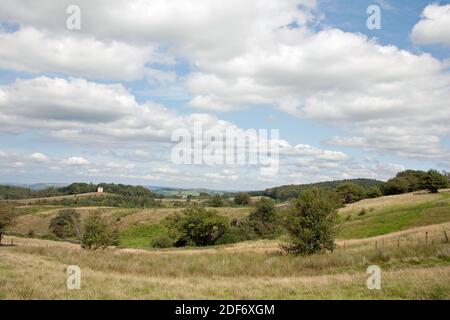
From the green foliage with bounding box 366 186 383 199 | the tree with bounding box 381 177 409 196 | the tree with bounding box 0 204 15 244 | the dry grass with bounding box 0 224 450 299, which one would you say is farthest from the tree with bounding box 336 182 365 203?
the dry grass with bounding box 0 224 450 299

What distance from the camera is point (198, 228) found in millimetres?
72688

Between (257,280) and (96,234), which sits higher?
(257,280)

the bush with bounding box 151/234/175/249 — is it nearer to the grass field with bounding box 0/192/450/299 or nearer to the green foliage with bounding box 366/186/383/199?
the grass field with bounding box 0/192/450/299

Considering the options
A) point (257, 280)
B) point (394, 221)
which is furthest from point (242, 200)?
point (257, 280)

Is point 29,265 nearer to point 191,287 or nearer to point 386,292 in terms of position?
point 191,287

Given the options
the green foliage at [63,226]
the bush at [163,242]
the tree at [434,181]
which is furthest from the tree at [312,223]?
the green foliage at [63,226]

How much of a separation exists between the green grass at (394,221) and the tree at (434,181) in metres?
24.5

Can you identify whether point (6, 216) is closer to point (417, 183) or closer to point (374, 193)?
point (417, 183)

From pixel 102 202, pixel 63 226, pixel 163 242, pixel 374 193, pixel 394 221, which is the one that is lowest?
pixel 163 242

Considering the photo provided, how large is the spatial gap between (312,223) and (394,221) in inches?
1213

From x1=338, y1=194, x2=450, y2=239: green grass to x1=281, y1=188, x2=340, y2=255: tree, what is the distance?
21.5 meters

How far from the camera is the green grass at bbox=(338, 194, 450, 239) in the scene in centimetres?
5191

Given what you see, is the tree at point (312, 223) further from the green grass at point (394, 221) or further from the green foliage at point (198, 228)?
the green foliage at point (198, 228)
